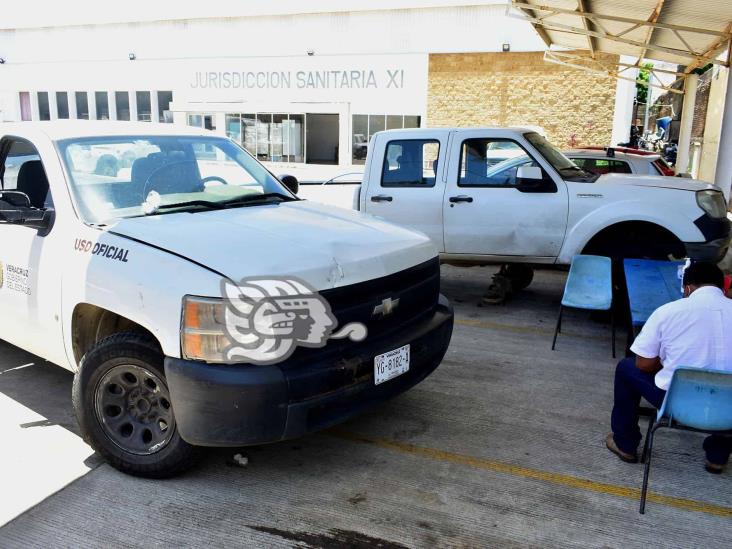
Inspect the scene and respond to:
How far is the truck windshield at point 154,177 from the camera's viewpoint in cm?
397

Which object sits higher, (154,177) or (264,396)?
(154,177)

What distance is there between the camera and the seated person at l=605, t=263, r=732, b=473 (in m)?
3.38

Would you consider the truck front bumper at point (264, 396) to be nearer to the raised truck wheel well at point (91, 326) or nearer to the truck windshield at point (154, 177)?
the raised truck wheel well at point (91, 326)

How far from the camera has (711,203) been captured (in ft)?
22.0

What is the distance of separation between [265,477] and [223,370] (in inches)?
38.0

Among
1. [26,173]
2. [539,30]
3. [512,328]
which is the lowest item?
[512,328]

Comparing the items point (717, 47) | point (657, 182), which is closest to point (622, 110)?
point (717, 47)

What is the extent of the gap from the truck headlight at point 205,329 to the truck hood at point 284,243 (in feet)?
0.58

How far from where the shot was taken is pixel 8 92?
36.9m

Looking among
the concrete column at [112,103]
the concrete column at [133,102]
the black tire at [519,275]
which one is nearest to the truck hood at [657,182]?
the black tire at [519,275]

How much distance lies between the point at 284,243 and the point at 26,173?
7.84ft

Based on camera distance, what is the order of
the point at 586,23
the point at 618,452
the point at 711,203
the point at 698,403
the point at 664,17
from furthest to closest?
1. the point at 586,23
2. the point at 664,17
3. the point at 711,203
4. the point at 618,452
5. the point at 698,403

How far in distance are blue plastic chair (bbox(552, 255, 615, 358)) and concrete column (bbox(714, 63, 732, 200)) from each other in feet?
21.5

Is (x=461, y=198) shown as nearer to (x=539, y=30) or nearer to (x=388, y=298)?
(x=388, y=298)
